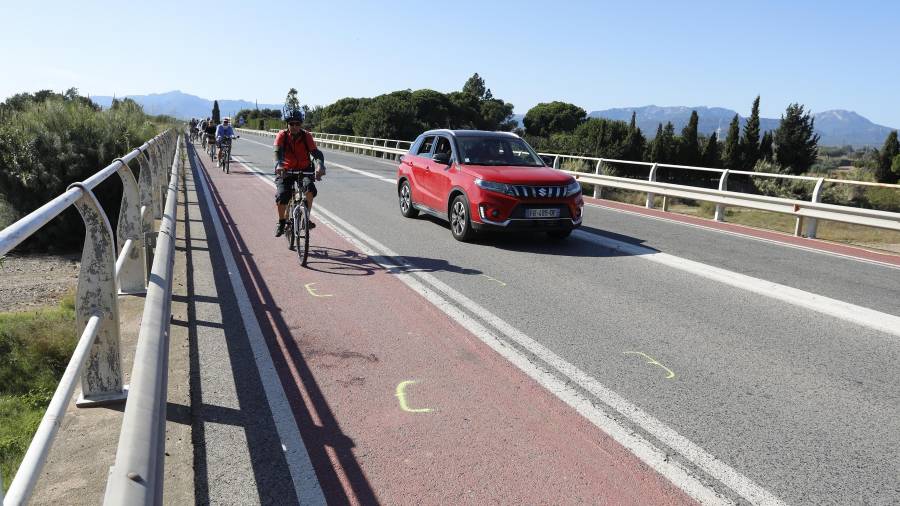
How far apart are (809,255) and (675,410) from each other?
737 cm

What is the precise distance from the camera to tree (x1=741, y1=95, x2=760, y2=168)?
78.2m

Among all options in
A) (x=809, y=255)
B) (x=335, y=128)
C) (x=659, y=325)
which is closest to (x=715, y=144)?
(x=335, y=128)

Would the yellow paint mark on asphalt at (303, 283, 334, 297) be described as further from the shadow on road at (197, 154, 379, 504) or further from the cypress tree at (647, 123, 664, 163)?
the cypress tree at (647, 123, 664, 163)

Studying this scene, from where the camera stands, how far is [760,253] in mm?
10547

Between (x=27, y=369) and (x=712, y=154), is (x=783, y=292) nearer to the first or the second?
(x=27, y=369)

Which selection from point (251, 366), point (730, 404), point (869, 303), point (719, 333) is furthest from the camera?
point (869, 303)

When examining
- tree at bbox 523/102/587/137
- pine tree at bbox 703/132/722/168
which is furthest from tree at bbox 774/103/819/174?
tree at bbox 523/102/587/137

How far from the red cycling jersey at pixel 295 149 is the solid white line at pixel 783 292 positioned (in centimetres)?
464

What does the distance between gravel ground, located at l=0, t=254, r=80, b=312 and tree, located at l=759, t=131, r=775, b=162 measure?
79768mm

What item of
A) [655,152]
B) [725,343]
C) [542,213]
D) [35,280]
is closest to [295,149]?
[542,213]

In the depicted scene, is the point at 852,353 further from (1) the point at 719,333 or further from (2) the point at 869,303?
(2) the point at 869,303

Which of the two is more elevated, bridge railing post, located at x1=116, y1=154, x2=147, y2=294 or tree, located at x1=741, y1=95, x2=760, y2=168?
tree, located at x1=741, y1=95, x2=760, y2=168

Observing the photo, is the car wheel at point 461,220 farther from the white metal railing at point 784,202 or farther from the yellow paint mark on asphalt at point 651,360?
the white metal railing at point 784,202

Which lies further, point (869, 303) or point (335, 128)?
point (335, 128)
